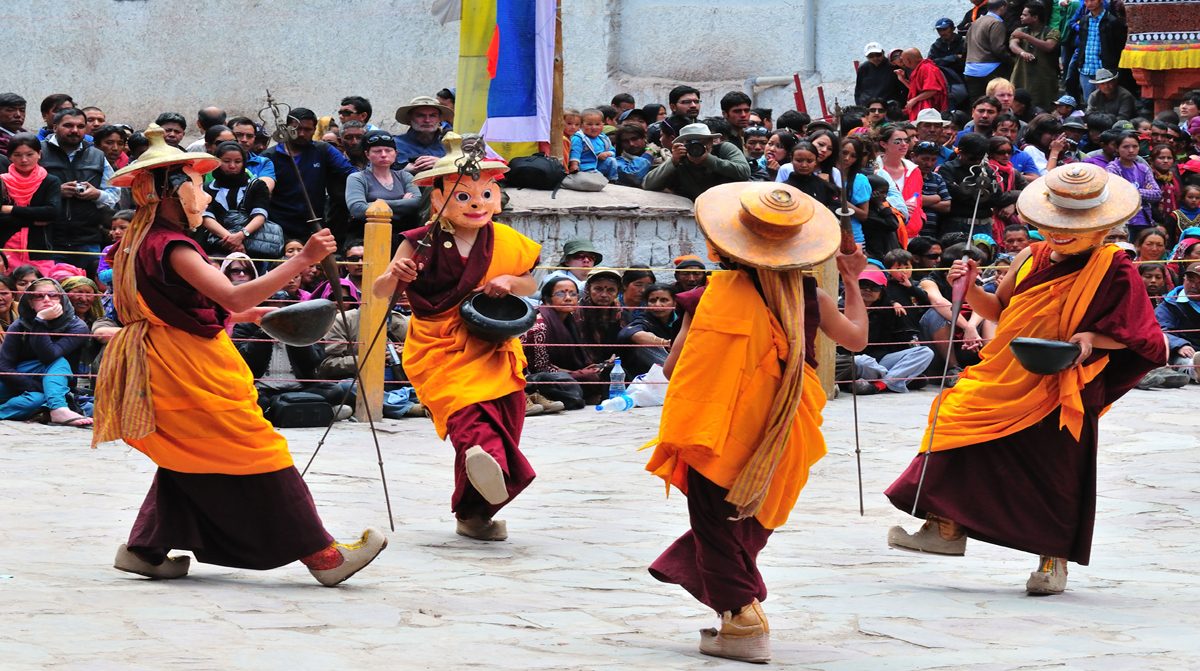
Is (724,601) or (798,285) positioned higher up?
(798,285)

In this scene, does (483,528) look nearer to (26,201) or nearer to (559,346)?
(559,346)

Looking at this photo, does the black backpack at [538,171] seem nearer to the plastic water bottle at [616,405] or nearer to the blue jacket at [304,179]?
the blue jacket at [304,179]

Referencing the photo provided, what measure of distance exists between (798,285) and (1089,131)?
9086 millimetres

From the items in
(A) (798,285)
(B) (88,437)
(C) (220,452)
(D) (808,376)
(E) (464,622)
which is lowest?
(B) (88,437)

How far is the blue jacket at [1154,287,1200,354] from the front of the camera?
10.0 metres

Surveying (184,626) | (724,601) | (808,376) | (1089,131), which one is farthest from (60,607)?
(1089,131)

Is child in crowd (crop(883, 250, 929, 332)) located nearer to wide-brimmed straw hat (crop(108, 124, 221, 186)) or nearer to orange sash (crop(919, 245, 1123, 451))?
orange sash (crop(919, 245, 1123, 451))

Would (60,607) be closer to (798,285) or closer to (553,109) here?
(798,285)

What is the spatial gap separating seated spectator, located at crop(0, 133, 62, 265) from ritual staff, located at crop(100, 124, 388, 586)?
5.00 m

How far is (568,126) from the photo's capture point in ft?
38.1

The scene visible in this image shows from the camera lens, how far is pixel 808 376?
4.37m

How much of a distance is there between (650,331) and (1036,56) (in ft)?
21.6

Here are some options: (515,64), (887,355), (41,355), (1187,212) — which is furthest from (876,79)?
(41,355)

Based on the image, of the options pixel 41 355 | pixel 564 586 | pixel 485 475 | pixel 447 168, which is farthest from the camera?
pixel 41 355
